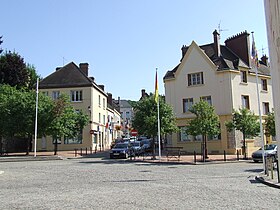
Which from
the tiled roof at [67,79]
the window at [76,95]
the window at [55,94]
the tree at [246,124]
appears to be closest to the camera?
the tree at [246,124]

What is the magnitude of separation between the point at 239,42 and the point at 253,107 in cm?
786

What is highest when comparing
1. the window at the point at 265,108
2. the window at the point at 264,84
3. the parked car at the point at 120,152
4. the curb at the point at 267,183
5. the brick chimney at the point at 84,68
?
the brick chimney at the point at 84,68

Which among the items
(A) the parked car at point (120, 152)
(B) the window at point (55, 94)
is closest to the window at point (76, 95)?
(B) the window at point (55, 94)

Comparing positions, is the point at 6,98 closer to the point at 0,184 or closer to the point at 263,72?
the point at 0,184

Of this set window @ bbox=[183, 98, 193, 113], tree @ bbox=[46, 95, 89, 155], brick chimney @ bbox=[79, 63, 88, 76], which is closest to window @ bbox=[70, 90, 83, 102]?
brick chimney @ bbox=[79, 63, 88, 76]

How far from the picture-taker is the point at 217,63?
35469 millimetres

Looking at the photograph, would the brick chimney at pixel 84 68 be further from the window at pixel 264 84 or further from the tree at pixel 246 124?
the tree at pixel 246 124

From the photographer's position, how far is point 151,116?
28.4 meters

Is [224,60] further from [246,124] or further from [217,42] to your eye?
[246,124]

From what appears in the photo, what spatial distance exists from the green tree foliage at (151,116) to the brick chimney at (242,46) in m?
13.3

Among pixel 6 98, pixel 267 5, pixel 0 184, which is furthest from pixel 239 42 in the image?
pixel 267 5

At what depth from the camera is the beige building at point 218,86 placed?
33.6m

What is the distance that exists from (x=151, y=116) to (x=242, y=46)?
15.9 metres

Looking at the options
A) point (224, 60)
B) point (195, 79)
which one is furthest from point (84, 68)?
point (224, 60)
